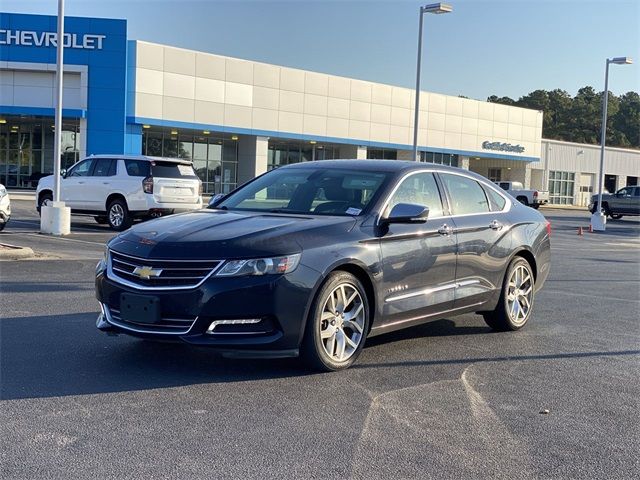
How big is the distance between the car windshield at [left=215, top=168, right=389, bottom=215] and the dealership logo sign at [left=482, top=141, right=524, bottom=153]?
5206 cm

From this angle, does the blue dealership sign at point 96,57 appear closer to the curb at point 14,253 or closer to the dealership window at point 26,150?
the dealership window at point 26,150

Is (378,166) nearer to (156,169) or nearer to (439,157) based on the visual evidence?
(156,169)

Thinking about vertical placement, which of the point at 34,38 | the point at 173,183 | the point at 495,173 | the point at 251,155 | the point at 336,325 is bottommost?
the point at 336,325

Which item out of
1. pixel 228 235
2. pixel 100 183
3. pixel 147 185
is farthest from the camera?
pixel 100 183

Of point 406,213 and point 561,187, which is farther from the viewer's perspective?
point 561,187

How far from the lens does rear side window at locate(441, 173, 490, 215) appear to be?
704 centimetres

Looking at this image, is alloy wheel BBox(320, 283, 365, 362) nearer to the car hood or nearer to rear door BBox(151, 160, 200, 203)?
the car hood

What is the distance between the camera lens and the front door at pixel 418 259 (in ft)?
19.7

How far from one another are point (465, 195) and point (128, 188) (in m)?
12.6

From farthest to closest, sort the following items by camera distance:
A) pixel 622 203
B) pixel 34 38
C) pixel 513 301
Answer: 1. pixel 622 203
2. pixel 34 38
3. pixel 513 301

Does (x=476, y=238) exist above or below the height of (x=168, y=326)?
above

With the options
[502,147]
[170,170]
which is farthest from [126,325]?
[502,147]

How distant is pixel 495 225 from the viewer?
7.33 m

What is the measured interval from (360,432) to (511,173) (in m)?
61.0
